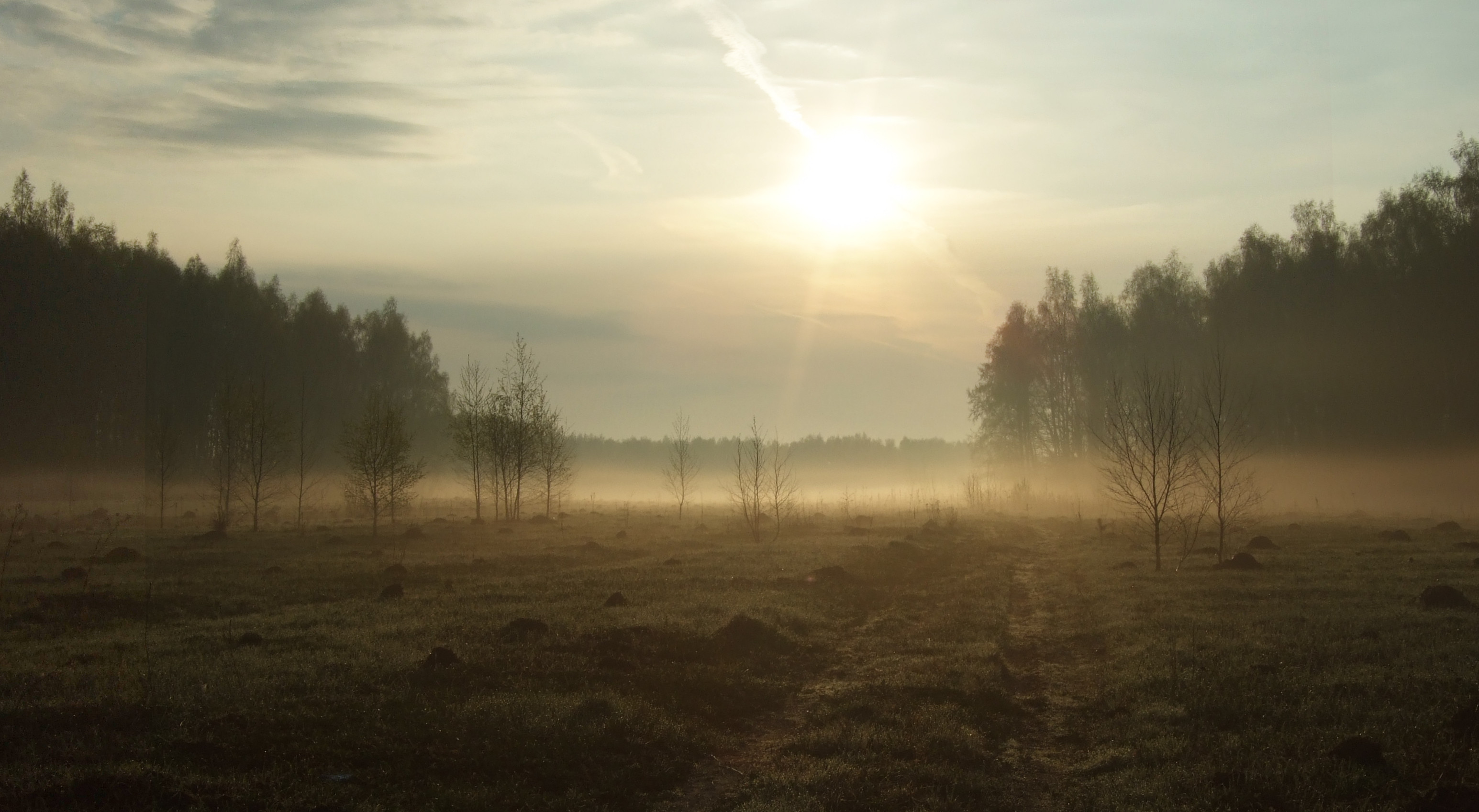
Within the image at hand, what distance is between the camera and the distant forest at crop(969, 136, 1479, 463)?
174 feet

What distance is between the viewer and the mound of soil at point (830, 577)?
25.3 metres

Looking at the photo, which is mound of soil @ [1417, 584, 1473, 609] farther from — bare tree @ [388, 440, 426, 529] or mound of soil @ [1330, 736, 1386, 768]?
bare tree @ [388, 440, 426, 529]

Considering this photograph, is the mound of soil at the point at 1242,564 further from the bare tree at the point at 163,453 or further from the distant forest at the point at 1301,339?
the bare tree at the point at 163,453

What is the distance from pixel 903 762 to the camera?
35.3ft

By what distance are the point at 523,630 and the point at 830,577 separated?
448 inches

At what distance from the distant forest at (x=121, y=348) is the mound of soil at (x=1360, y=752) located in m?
52.6

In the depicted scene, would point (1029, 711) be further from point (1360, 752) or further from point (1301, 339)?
point (1301, 339)

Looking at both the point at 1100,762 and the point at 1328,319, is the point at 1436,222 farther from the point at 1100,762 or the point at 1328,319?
the point at 1100,762

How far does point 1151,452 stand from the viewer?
3148 cm

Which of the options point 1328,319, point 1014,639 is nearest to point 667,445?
point 1328,319

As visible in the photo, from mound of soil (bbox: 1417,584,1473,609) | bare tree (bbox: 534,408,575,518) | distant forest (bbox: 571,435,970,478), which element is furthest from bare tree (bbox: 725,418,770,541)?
distant forest (bbox: 571,435,970,478)

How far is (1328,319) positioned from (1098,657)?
53212mm

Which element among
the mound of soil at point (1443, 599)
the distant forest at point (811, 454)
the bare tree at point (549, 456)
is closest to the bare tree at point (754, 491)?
the bare tree at point (549, 456)

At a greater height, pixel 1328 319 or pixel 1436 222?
pixel 1436 222
